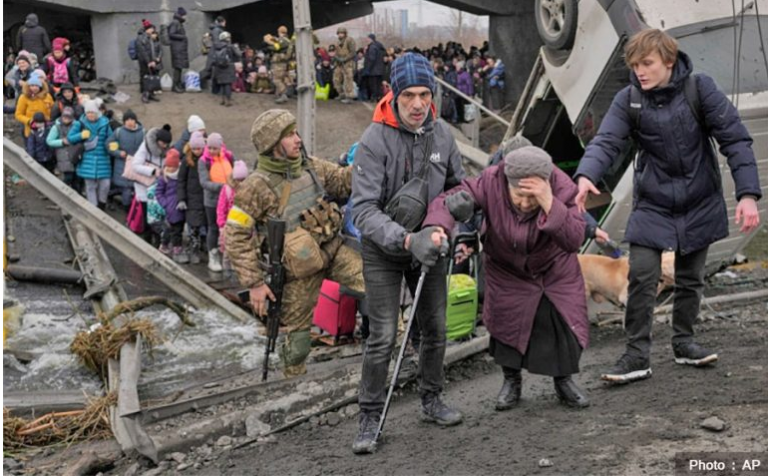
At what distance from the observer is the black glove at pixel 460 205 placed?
463 centimetres

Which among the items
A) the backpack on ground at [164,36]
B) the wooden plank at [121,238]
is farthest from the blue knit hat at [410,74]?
the backpack on ground at [164,36]

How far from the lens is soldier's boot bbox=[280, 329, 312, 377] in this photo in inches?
249

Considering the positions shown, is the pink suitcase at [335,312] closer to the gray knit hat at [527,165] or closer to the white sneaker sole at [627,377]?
the white sneaker sole at [627,377]

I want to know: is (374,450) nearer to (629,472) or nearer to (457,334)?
(629,472)

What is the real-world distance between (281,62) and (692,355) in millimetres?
16243

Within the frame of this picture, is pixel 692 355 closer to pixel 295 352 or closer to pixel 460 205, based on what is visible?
pixel 460 205

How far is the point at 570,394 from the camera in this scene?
16.7ft

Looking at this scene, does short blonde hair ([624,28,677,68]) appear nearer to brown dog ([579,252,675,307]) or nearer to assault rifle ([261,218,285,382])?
assault rifle ([261,218,285,382])

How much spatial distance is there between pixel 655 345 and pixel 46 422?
415cm

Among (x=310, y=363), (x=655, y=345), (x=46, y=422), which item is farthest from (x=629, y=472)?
(x=46, y=422)

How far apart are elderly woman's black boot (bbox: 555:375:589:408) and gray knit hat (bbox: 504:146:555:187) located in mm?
1138

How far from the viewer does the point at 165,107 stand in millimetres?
18891

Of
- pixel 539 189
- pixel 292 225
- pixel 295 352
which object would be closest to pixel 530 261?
pixel 539 189

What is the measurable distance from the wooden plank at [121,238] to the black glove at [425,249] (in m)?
4.91
